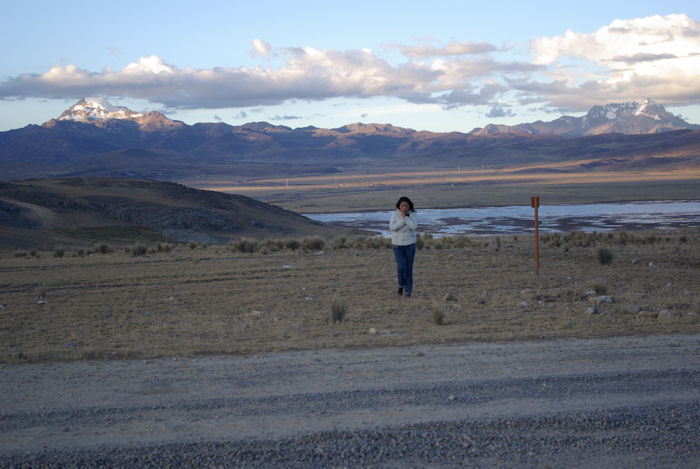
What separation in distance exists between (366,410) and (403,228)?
658 centimetres

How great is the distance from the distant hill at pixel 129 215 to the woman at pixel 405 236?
23.9m

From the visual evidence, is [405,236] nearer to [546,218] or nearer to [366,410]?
[366,410]

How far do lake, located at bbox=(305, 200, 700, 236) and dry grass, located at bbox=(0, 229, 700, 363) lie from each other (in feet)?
75.2

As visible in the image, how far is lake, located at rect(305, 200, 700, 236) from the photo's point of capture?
4216cm

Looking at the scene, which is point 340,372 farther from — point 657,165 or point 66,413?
point 657,165

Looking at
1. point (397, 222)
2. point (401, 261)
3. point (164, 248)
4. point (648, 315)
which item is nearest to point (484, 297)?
point (401, 261)

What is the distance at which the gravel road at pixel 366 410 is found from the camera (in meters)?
4.84

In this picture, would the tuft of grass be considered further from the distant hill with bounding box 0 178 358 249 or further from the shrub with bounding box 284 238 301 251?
the distant hill with bounding box 0 178 358 249

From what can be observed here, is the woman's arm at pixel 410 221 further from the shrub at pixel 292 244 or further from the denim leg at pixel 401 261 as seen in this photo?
the shrub at pixel 292 244

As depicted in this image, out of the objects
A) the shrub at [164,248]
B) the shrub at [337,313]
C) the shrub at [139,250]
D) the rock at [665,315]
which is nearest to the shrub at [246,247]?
the shrub at [164,248]

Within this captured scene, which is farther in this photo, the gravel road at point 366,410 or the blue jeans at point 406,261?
the blue jeans at point 406,261

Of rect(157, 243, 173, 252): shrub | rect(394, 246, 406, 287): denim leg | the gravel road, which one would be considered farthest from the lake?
the gravel road

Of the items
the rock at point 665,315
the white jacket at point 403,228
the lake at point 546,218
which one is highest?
the white jacket at point 403,228

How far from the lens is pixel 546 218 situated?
50125 mm
